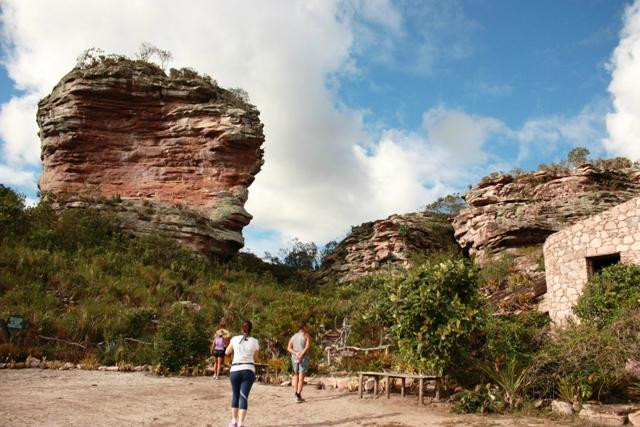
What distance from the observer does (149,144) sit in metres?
27.5

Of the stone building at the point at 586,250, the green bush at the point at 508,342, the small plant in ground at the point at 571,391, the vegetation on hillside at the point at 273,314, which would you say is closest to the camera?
the small plant in ground at the point at 571,391

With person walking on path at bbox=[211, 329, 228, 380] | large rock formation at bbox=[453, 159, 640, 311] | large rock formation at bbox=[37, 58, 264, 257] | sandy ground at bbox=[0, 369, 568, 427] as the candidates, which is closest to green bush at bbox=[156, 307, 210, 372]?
person walking on path at bbox=[211, 329, 228, 380]

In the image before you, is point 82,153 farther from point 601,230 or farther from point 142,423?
point 601,230

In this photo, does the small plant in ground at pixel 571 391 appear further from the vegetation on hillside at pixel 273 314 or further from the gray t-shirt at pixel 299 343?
the gray t-shirt at pixel 299 343

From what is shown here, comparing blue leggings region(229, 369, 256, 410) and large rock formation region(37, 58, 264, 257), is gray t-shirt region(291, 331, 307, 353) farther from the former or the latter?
large rock formation region(37, 58, 264, 257)

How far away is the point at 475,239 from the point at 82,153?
21.7 metres

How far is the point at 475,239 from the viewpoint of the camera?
74.0ft

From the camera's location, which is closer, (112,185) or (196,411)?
(196,411)

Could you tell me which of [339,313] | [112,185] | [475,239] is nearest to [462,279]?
[339,313]

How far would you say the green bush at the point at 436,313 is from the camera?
8375mm

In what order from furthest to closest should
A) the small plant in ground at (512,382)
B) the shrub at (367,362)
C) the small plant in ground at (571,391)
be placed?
the shrub at (367,362) < the small plant in ground at (512,382) < the small plant in ground at (571,391)

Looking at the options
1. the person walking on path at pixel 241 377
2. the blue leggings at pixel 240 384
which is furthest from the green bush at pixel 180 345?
the blue leggings at pixel 240 384

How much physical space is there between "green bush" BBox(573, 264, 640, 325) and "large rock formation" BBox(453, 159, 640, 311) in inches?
288

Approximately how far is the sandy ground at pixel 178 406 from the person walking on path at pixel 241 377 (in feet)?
2.85
